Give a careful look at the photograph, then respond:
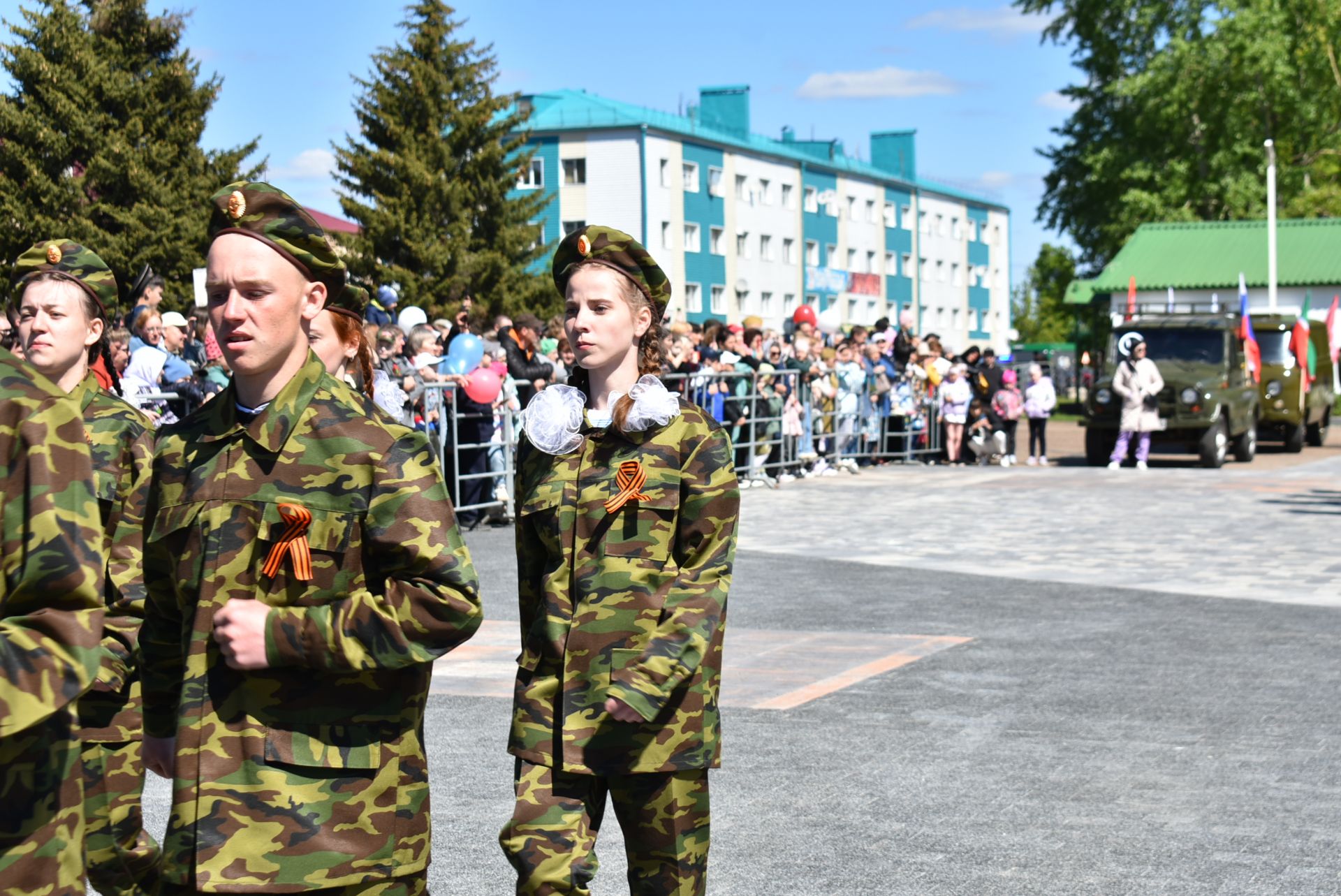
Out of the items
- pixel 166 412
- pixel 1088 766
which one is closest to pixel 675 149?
pixel 166 412

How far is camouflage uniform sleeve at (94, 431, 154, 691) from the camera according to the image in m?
4.10

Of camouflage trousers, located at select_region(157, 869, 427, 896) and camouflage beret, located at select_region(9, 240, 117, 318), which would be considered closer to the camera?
camouflage trousers, located at select_region(157, 869, 427, 896)

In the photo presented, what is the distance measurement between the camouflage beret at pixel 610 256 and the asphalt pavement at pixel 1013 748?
2.18 meters

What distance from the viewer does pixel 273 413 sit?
308cm

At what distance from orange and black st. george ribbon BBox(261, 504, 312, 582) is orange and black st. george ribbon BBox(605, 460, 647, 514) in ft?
3.56

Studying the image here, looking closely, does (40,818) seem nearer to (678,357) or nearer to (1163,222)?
(678,357)

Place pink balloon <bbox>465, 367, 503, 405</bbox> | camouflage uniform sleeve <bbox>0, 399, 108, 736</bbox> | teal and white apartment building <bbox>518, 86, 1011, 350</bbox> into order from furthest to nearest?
teal and white apartment building <bbox>518, 86, 1011, 350</bbox> → pink balloon <bbox>465, 367, 503, 405</bbox> → camouflage uniform sleeve <bbox>0, 399, 108, 736</bbox>

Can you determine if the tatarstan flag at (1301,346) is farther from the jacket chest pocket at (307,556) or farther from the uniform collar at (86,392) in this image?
the jacket chest pocket at (307,556)

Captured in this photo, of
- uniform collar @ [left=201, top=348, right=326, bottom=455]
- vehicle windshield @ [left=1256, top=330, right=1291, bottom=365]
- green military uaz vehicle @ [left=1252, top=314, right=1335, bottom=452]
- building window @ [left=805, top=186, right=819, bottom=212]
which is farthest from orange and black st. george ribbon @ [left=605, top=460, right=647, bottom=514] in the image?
building window @ [left=805, top=186, right=819, bottom=212]

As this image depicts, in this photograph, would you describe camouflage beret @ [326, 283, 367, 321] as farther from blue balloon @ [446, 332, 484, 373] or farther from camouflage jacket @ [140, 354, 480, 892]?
blue balloon @ [446, 332, 484, 373]

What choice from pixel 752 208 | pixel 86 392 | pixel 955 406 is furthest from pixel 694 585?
pixel 752 208

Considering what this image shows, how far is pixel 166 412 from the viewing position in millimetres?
12742

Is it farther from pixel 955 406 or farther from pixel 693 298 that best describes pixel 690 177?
pixel 955 406

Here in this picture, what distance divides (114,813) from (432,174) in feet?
163
